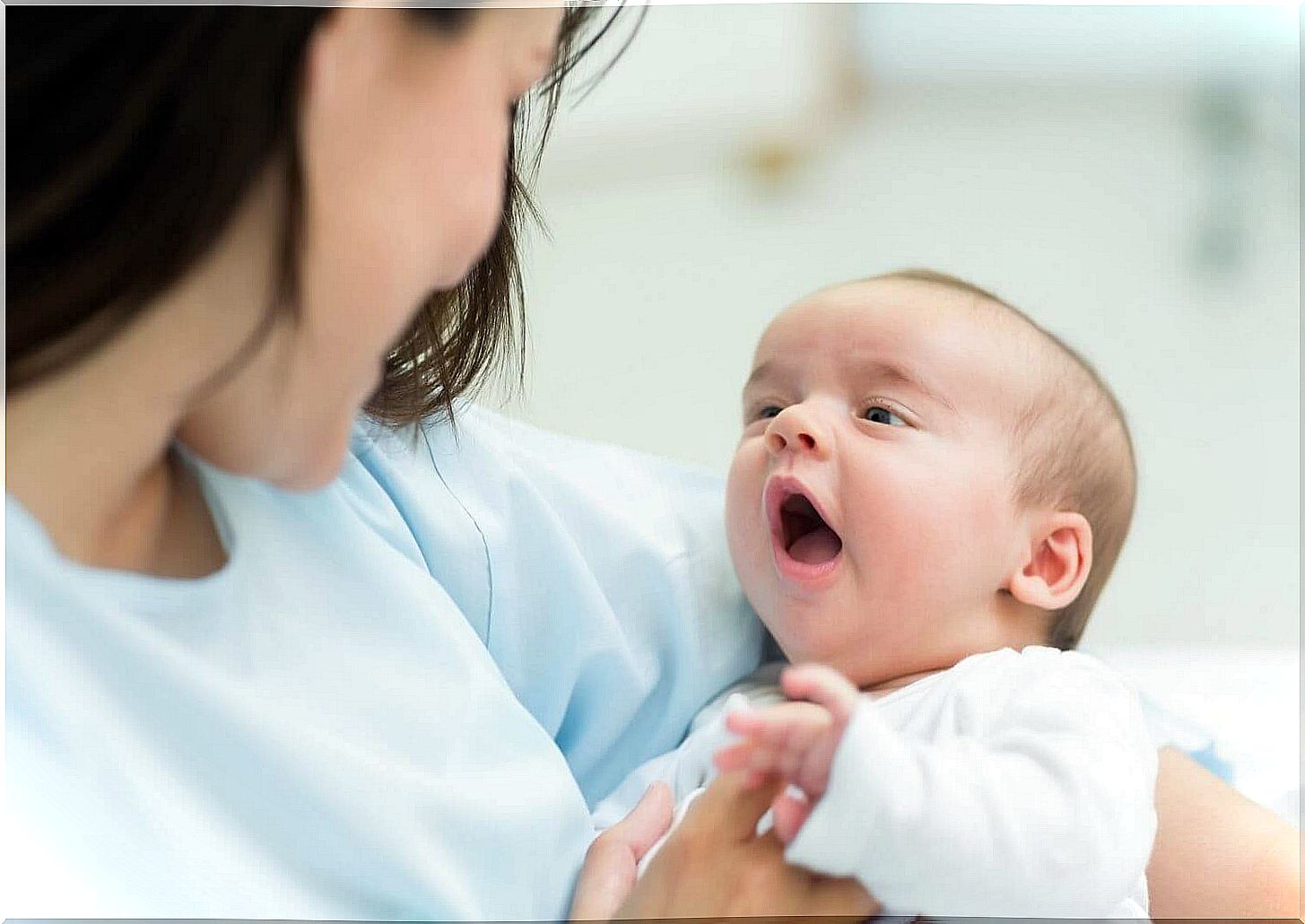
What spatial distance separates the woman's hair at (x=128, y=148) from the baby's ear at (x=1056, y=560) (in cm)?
50

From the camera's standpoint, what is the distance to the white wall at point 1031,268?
3.22 ft

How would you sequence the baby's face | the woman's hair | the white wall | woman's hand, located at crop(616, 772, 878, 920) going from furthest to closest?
the white wall → the baby's face → woman's hand, located at crop(616, 772, 878, 920) → the woman's hair

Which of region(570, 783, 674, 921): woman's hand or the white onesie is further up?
the white onesie

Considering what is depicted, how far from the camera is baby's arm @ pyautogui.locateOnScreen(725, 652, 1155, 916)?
0.48 meters

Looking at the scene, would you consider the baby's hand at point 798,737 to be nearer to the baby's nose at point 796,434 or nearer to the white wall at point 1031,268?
the baby's nose at point 796,434

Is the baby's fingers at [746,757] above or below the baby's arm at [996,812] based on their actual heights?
above

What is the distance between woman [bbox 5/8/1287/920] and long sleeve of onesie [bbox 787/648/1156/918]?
57mm

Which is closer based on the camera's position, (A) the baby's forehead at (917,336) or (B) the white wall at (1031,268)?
(A) the baby's forehead at (917,336)

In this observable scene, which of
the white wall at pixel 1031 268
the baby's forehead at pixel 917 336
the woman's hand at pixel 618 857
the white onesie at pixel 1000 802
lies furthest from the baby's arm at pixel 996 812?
the white wall at pixel 1031 268

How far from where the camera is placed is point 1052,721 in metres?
0.58

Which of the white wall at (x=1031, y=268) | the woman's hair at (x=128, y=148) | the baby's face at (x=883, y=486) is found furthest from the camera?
the white wall at (x=1031, y=268)

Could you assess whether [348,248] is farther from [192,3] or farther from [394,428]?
[394,428]

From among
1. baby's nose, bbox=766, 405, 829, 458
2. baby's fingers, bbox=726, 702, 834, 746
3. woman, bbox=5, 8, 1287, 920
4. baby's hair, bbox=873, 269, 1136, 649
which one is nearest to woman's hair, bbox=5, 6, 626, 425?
woman, bbox=5, 8, 1287, 920

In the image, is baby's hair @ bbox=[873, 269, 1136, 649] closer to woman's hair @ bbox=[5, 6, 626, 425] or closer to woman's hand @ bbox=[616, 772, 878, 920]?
woman's hand @ bbox=[616, 772, 878, 920]
